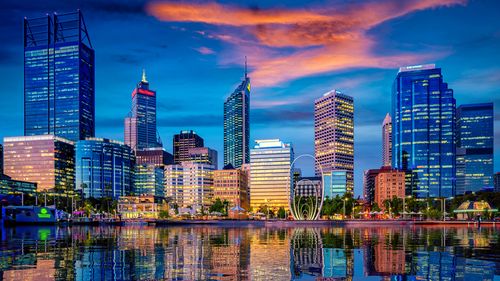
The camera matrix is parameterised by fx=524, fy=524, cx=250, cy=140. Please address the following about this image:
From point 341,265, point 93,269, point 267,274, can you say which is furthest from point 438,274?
point 93,269

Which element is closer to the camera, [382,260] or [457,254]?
[382,260]

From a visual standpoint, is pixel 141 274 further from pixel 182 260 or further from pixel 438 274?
pixel 438 274

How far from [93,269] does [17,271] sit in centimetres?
525

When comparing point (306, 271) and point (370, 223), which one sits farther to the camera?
point (370, 223)

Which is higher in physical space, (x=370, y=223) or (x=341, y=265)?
(x=341, y=265)

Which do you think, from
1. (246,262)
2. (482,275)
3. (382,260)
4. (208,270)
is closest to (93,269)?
(208,270)

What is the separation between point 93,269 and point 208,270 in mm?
8653

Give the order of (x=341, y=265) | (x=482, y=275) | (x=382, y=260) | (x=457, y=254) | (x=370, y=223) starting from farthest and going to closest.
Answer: (x=370, y=223) → (x=457, y=254) → (x=382, y=260) → (x=341, y=265) → (x=482, y=275)

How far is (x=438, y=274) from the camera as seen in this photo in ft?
120

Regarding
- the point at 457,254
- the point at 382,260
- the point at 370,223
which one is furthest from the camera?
the point at 370,223

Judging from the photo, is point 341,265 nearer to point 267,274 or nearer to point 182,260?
point 267,274

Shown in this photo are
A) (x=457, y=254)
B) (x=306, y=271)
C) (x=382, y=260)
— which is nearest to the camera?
(x=306, y=271)

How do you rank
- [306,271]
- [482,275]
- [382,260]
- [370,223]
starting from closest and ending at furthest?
[482,275], [306,271], [382,260], [370,223]

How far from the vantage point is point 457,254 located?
52500 millimetres
